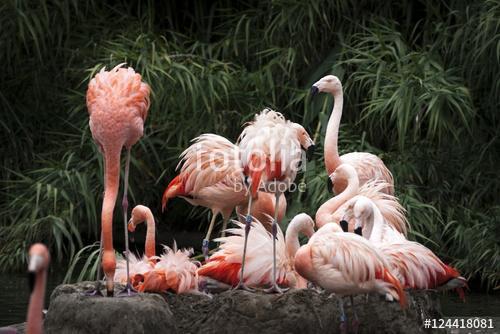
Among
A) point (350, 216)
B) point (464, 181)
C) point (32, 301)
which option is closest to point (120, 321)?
point (32, 301)

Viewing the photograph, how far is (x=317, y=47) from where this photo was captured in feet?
29.0

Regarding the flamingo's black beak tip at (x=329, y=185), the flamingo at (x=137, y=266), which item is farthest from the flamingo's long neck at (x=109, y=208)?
the flamingo's black beak tip at (x=329, y=185)

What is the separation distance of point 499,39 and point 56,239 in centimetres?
321

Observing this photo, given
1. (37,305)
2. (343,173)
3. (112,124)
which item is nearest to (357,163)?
(343,173)

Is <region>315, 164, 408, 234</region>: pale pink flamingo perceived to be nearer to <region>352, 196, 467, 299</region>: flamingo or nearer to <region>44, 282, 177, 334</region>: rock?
<region>352, 196, 467, 299</region>: flamingo

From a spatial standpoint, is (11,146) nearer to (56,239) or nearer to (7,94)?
(7,94)

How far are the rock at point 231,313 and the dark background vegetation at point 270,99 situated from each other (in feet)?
5.96

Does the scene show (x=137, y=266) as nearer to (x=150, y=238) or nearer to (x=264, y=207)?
(x=150, y=238)

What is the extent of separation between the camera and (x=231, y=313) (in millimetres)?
5312

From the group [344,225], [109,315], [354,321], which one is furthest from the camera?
[344,225]

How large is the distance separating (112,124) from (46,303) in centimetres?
292

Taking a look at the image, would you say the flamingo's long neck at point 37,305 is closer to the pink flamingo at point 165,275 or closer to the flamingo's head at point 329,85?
the pink flamingo at point 165,275

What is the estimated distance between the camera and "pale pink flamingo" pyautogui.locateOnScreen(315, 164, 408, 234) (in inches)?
243

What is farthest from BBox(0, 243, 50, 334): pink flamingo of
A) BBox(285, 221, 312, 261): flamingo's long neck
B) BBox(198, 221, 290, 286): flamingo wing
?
BBox(285, 221, 312, 261): flamingo's long neck
